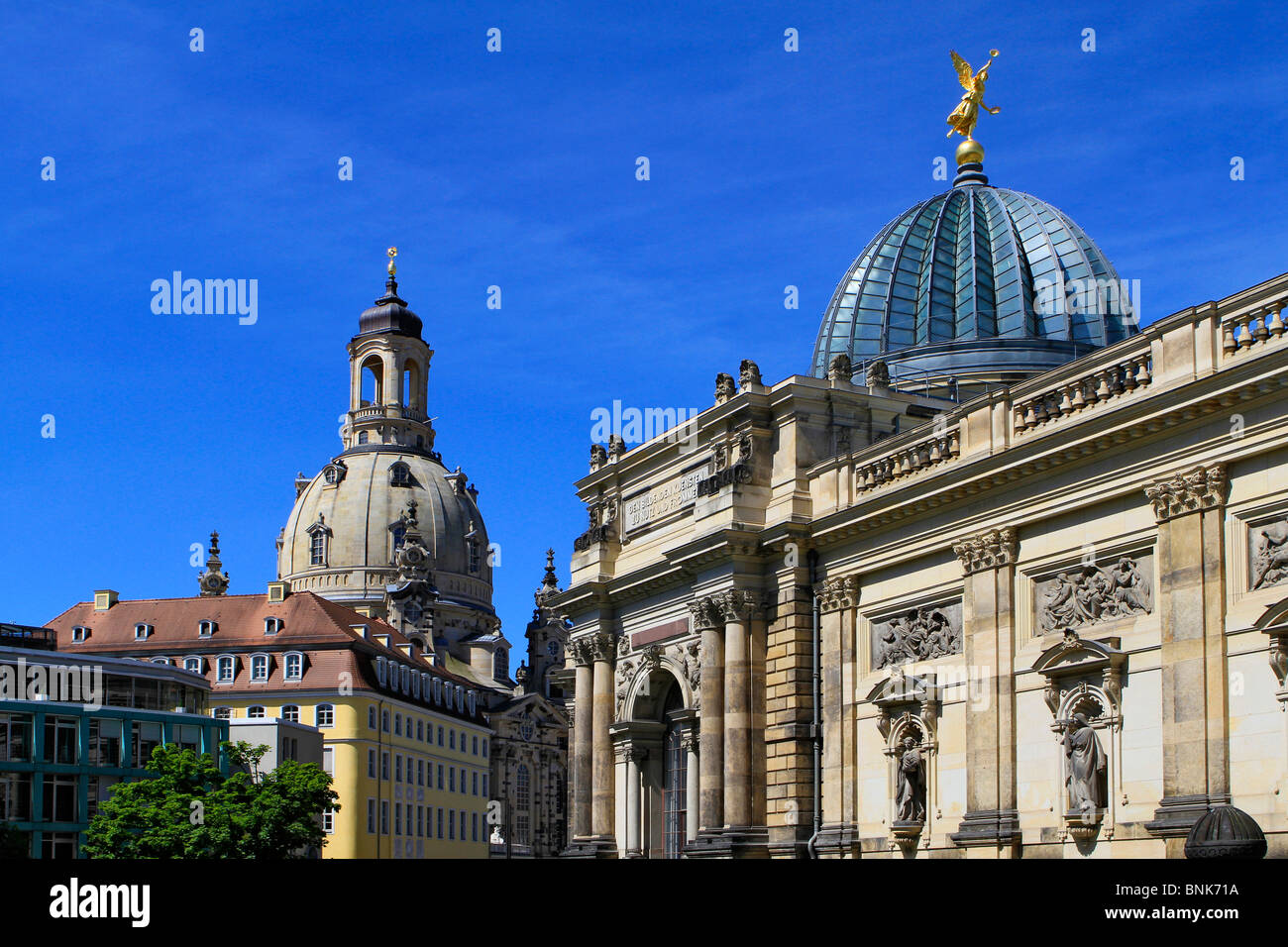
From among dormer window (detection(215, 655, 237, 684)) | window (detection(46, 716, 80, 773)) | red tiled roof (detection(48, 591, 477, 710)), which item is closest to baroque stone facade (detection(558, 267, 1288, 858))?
window (detection(46, 716, 80, 773))

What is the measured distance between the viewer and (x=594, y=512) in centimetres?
5450

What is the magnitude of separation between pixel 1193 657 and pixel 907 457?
10.9 m

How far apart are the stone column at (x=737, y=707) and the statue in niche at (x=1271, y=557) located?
52.7 feet

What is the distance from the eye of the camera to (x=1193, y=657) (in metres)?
30.8

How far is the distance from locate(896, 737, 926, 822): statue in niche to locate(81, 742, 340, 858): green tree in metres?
35.3

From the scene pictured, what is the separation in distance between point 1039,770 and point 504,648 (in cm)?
12955

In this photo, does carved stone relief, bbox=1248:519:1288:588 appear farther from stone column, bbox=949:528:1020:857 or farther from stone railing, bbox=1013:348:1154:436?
stone column, bbox=949:528:1020:857

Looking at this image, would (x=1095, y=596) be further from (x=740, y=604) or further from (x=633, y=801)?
(x=633, y=801)

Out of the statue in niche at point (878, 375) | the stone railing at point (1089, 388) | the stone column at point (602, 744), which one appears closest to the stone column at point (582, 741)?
the stone column at point (602, 744)

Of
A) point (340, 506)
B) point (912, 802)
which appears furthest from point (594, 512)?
point (340, 506)

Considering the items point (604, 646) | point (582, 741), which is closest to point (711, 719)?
point (604, 646)

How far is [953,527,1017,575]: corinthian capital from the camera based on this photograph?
36.3 metres
